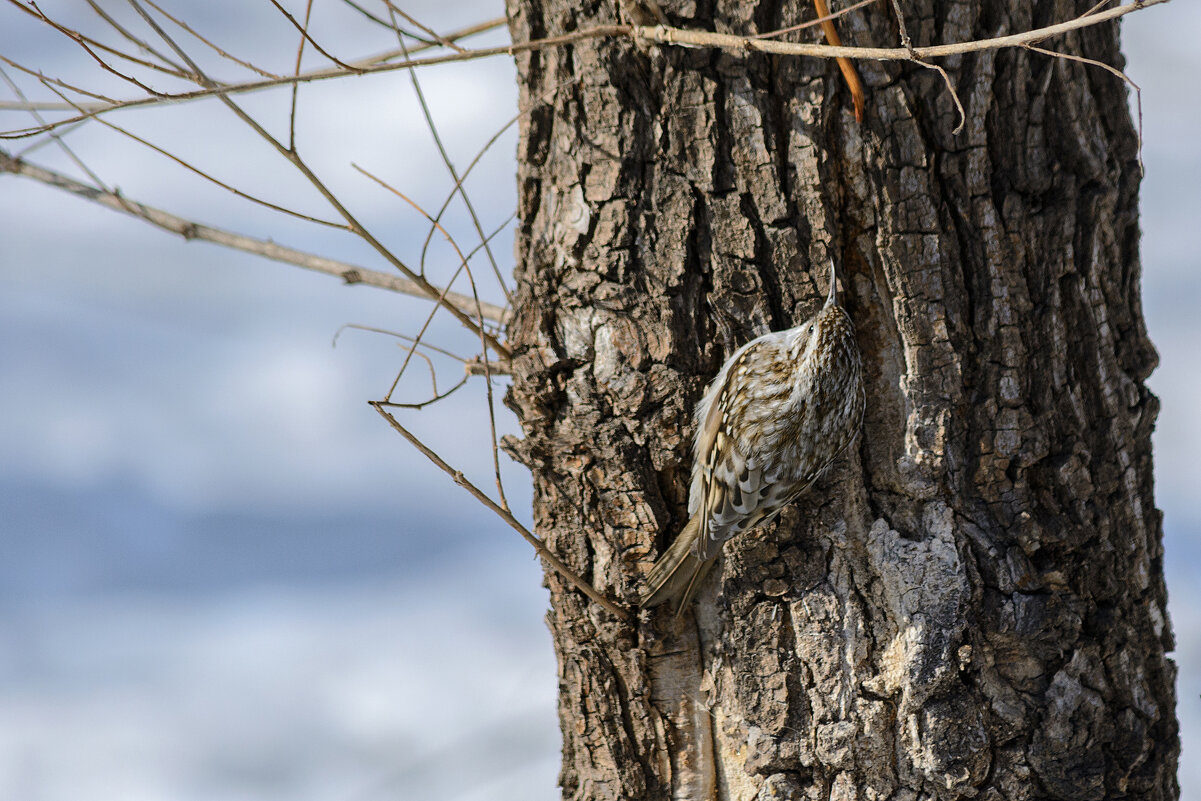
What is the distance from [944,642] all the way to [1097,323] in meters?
0.61

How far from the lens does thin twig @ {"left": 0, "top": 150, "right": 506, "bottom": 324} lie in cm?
191

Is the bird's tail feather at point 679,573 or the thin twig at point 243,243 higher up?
the thin twig at point 243,243

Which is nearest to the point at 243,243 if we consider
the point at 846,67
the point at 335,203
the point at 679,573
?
the point at 335,203

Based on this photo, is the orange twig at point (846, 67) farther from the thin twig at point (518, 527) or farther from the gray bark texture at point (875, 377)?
the thin twig at point (518, 527)

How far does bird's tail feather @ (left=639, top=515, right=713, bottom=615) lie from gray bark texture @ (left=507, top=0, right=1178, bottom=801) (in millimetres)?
38

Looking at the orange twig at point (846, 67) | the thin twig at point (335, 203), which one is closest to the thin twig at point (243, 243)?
the thin twig at point (335, 203)

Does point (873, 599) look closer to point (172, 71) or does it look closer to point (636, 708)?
point (636, 708)

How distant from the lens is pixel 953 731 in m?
1.47

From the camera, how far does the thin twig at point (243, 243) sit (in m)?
1.91

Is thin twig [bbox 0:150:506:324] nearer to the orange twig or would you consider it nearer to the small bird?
the small bird

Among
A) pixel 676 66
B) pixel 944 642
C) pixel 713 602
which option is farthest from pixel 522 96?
Answer: pixel 944 642

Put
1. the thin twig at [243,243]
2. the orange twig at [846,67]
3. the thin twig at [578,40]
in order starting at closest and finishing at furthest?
the thin twig at [578,40] < the orange twig at [846,67] < the thin twig at [243,243]

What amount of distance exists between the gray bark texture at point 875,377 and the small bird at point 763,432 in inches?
1.7

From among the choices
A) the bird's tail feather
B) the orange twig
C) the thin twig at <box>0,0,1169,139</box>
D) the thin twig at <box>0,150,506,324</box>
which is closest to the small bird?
the bird's tail feather
